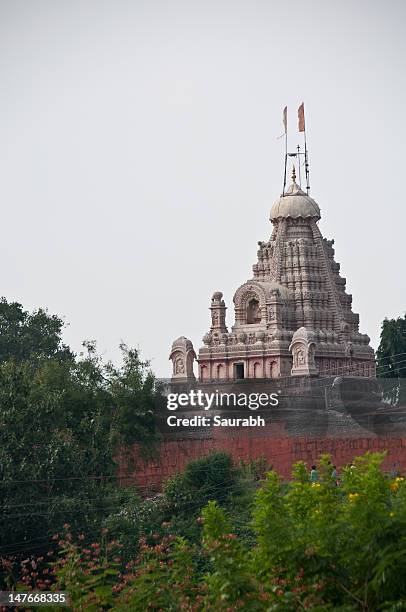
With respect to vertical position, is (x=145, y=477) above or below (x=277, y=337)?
below

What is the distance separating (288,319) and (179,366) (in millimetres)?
3835

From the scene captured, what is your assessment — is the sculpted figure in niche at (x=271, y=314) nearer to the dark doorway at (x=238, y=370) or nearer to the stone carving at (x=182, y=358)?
the dark doorway at (x=238, y=370)

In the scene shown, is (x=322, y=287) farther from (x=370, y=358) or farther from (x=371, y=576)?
(x=371, y=576)

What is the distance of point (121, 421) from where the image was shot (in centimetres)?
4006

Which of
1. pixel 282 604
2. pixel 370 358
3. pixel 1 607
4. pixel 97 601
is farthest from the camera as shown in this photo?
pixel 370 358

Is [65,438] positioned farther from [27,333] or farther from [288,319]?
[27,333]

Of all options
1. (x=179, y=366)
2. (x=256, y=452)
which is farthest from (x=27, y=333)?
(x=256, y=452)

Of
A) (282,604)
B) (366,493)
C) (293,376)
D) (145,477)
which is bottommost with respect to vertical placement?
(282,604)

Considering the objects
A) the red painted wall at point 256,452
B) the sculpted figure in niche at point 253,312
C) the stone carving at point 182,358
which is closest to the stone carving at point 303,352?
the sculpted figure in niche at point 253,312

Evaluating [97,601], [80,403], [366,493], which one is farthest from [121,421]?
[366,493]

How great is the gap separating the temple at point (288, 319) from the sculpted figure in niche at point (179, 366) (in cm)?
1

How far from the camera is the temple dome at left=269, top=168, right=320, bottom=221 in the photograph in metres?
54.1

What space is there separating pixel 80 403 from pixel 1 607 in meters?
17.2

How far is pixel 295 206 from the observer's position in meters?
54.2
